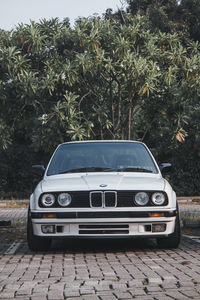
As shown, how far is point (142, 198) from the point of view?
26.8 ft

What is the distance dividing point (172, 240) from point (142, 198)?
767mm

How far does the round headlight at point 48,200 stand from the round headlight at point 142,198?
3.63ft

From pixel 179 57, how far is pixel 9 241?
1137 cm

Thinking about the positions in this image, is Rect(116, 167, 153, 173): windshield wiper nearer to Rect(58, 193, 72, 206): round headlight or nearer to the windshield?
the windshield

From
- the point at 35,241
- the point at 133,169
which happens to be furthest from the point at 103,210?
the point at 133,169

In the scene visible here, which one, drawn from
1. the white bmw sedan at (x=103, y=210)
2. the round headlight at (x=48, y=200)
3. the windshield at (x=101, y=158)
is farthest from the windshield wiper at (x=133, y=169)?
the round headlight at (x=48, y=200)

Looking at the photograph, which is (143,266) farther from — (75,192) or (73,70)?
(73,70)

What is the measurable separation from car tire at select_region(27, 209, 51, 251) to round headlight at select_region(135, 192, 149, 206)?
52.5 inches

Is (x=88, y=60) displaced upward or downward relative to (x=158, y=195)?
upward

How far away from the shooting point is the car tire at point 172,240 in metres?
8.37

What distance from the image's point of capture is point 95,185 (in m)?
8.26

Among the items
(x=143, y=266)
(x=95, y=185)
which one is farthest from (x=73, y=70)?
(x=143, y=266)

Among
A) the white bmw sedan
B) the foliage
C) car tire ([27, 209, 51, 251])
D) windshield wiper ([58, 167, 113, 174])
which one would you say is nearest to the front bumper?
the white bmw sedan

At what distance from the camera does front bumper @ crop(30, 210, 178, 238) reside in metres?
8.02
